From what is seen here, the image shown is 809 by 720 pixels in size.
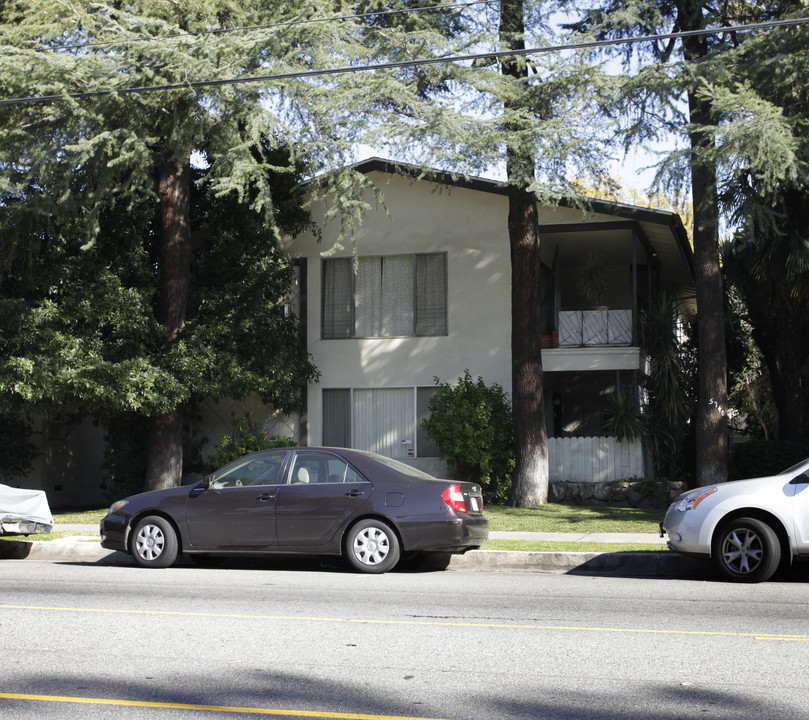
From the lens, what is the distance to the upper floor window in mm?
21531

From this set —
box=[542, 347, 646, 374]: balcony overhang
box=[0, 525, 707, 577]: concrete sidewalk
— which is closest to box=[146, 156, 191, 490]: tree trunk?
box=[0, 525, 707, 577]: concrete sidewalk

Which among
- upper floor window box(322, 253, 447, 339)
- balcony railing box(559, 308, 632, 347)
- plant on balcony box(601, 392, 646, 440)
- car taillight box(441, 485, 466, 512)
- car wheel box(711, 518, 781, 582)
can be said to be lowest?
car wheel box(711, 518, 781, 582)

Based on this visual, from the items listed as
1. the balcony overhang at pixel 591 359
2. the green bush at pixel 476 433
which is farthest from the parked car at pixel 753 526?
the balcony overhang at pixel 591 359

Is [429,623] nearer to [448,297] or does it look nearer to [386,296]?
[448,297]

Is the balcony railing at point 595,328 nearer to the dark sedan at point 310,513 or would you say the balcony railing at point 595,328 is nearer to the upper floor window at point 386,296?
the upper floor window at point 386,296

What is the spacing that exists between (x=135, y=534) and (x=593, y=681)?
24.9 ft

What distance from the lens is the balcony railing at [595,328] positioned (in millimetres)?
20891

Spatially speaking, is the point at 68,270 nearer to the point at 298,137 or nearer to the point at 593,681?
the point at 298,137

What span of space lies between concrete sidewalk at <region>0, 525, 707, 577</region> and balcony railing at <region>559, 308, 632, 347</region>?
750 centimetres

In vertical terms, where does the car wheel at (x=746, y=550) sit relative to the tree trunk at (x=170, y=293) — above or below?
below

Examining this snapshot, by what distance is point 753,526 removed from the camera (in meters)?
10.2

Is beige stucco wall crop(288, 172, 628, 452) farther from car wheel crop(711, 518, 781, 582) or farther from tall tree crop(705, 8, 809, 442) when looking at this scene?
car wheel crop(711, 518, 781, 582)

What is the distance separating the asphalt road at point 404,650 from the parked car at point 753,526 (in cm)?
27

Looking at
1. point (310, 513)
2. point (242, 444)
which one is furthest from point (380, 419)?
point (310, 513)
